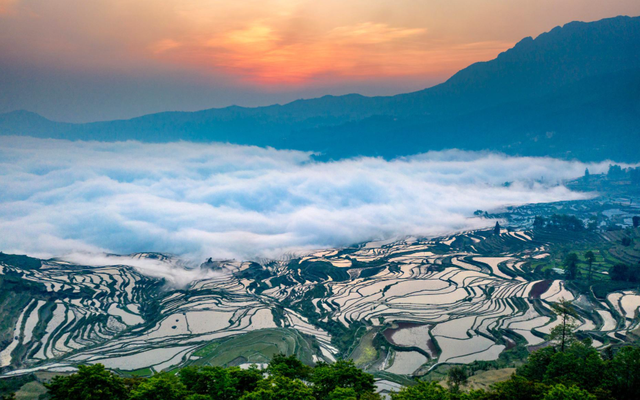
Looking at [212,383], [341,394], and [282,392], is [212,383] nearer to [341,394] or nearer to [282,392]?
[282,392]

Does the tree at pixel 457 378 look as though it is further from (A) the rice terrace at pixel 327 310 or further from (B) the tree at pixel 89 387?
(B) the tree at pixel 89 387

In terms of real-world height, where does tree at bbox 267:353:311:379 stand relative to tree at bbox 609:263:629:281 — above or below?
above

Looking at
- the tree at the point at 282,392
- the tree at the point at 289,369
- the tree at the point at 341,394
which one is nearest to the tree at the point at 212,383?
the tree at the point at 282,392

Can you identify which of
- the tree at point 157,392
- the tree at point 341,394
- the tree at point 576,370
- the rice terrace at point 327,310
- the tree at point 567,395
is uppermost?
the tree at point 157,392

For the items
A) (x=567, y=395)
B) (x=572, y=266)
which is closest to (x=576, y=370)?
(x=567, y=395)

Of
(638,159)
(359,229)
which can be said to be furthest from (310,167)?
(638,159)

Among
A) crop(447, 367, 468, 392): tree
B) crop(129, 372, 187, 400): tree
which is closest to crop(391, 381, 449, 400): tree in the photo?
crop(447, 367, 468, 392): tree

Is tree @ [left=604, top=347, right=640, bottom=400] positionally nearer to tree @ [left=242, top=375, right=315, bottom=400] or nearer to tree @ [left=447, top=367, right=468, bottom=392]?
tree @ [left=447, top=367, right=468, bottom=392]
